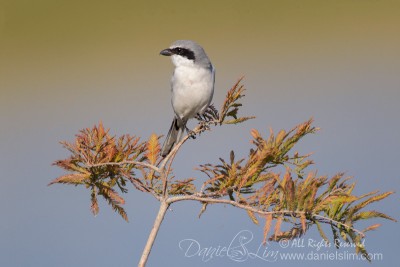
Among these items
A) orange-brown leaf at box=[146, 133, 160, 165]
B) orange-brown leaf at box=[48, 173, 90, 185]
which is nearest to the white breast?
orange-brown leaf at box=[146, 133, 160, 165]

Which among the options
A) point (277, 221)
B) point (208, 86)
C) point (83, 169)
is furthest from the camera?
point (208, 86)

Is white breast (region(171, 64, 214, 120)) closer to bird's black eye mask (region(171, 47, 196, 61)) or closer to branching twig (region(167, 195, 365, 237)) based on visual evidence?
bird's black eye mask (region(171, 47, 196, 61))

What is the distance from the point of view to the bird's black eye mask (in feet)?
12.2

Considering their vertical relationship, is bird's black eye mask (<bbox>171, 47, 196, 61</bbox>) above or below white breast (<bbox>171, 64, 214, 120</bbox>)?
above

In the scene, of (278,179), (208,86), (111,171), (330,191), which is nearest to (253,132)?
(278,179)

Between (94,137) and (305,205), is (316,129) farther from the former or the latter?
(94,137)

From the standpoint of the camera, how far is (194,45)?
3738mm

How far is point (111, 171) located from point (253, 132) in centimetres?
54

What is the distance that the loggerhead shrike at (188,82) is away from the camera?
357 centimetres

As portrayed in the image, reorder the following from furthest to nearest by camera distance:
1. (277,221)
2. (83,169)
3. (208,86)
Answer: (208,86) → (83,169) → (277,221)

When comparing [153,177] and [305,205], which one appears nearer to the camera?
[305,205]

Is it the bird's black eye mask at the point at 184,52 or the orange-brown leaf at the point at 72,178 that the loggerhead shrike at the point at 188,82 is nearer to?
the bird's black eye mask at the point at 184,52

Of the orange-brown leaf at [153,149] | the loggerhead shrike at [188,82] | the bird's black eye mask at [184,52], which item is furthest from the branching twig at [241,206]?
the bird's black eye mask at [184,52]

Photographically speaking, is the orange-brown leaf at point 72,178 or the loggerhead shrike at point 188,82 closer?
the orange-brown leaf at point 72,178
